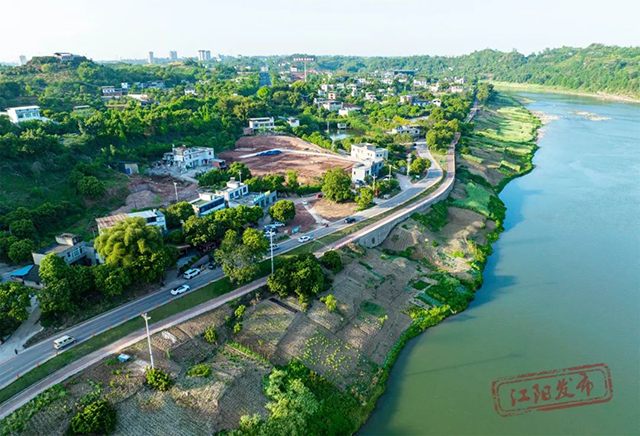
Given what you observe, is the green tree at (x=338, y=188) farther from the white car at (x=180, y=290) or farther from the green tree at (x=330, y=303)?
the white car at (x=180, y=290)

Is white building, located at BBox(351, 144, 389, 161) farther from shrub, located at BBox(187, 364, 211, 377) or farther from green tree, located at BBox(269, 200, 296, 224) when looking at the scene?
shrub, located at BBox(187, 364, 211, 377)

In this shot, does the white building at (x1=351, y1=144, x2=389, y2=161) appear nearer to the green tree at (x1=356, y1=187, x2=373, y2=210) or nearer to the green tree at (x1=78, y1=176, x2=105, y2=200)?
the green tree at (x1=356, y1=187, x2=373, y2=210)

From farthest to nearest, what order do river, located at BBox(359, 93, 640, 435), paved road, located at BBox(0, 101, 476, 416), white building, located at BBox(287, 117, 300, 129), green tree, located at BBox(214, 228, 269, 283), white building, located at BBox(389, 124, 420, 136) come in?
white building, located at BBox(287, 117, 300, 129) → white building, located at BBox(389, 124, 420, 136) → green tree, located at BBox(214, 228, 269, 283) → river, located at BBox(359, 93, 640, 435) → paved road, located at BBox(0, 101, 476, 416)

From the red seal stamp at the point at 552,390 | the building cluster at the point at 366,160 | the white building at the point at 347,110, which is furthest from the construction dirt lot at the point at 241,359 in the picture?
the white building at the point at 347,110

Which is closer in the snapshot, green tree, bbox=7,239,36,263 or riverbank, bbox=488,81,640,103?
green tree, bbox=7,239,36,263

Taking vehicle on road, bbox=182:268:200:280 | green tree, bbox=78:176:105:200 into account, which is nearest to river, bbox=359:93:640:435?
vehicle on road, bbox=182:268:200:280

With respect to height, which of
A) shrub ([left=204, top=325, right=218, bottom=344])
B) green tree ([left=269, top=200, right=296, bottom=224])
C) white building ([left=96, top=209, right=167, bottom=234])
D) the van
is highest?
white building ([left=96, top=209, right=167, bottom=234])

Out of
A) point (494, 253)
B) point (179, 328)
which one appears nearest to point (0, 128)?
point (179, 328)

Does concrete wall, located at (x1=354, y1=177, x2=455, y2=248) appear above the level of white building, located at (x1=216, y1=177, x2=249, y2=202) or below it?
below

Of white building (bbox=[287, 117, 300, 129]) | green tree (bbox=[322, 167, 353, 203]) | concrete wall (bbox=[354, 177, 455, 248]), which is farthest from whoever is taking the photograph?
white building (bbox=[287, 117, 300, 129])
